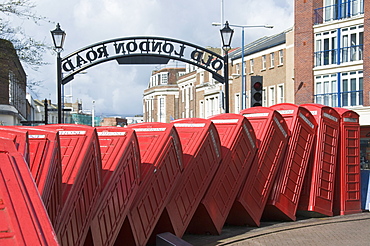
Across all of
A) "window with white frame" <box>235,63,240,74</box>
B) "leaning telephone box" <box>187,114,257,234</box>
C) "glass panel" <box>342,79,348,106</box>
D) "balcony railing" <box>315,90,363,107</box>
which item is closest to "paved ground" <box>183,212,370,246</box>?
"leaning telephone box" <box>187,114,257,234</box>

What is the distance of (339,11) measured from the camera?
124ft

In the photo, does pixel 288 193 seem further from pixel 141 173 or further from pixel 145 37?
pixel 145 37

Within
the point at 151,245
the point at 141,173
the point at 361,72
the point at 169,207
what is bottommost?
the point at 151,245

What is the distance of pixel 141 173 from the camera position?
11.5m

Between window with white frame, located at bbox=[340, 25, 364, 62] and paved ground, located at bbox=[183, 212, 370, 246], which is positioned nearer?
paved ground, located at bbox=[183, 212, 370, 246]

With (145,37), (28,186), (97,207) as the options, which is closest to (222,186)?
(97,207)

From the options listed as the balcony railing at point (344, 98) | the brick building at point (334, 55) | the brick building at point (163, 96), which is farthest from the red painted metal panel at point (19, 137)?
the brick building at point (163, 96)

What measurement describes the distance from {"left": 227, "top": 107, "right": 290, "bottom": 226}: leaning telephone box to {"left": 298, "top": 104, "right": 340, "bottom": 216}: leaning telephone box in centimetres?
112

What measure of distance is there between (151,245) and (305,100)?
28.8 meters

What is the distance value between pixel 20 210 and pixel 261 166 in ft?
35.4

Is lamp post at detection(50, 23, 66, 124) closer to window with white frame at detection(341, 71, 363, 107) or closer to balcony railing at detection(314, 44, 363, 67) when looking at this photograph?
window with white frame at detection(341, 71, 363, 107)

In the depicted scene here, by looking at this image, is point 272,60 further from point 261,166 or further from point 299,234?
point 299,234

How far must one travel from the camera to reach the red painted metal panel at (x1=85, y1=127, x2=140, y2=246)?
999 cm

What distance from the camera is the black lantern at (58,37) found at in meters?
17.5
